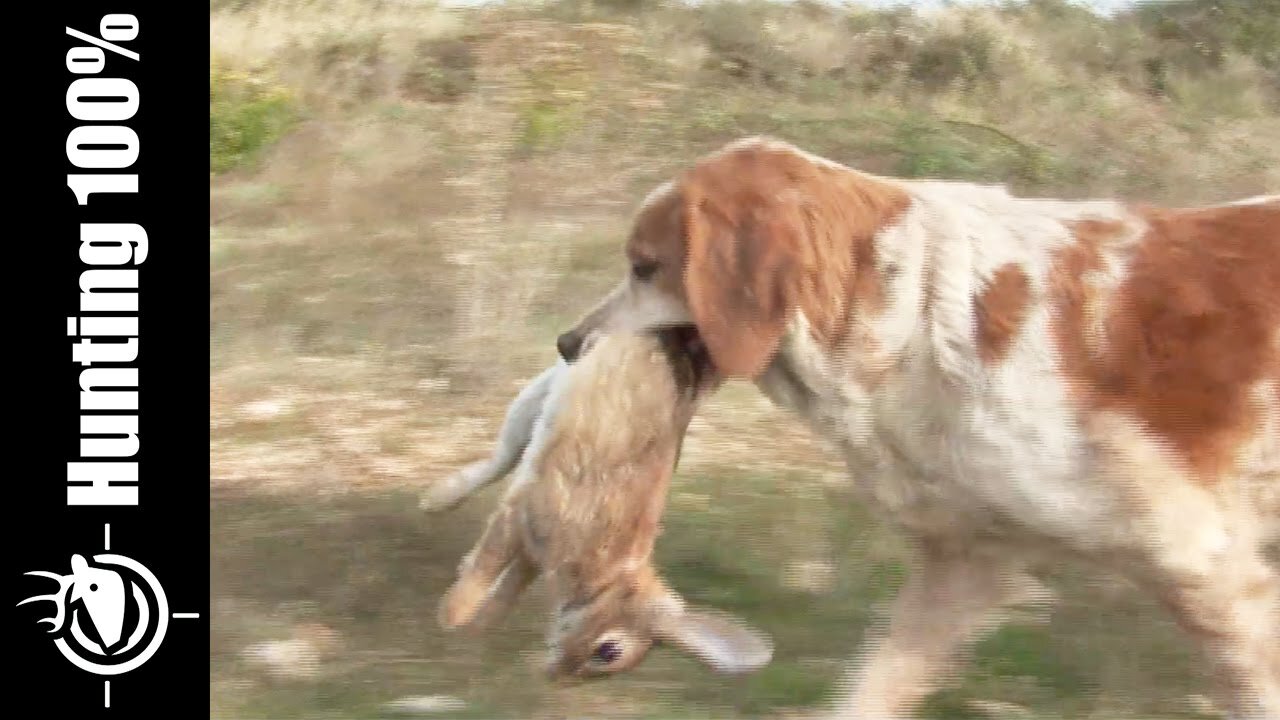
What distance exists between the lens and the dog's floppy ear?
1.84 meters

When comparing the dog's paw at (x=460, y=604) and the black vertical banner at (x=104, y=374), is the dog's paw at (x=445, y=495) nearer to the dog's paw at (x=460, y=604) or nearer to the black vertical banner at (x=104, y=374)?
the dog's paw at (x=460, y=604)

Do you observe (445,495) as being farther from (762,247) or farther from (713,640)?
(762,247)

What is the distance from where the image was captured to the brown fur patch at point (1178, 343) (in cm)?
182

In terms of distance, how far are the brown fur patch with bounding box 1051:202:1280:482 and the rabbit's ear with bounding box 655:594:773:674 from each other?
729 mm

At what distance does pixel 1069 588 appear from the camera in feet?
7.75

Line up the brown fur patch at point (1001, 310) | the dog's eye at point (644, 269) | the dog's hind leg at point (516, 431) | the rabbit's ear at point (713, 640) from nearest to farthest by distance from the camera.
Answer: the brown fur patch at point (1001, 310) → the dog's eye at point (644, 269) → the rabbit's ear at point (713, 640) → the dog's hind leg at point (516, 431)

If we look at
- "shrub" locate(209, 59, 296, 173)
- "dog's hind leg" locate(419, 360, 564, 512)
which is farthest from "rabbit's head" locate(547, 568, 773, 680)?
"shrub" locate(209, 59, 296, 173)

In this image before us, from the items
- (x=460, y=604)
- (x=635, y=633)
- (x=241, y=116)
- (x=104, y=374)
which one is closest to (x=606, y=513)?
(x=635, y=633)

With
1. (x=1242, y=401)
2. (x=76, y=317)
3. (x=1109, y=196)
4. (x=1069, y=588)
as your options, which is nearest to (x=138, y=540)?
(x=76, y=317)

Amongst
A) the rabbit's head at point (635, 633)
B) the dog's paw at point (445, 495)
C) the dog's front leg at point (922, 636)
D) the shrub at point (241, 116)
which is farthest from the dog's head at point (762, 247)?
the shrub at point (241, 116)

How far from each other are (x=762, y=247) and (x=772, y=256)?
0.02 metres

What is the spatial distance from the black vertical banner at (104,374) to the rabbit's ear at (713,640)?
930mm

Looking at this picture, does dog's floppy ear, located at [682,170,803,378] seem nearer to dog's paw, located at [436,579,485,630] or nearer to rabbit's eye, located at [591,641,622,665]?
rabbit's eye, located at [591,641,622,665]

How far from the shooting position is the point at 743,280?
1.84 m
